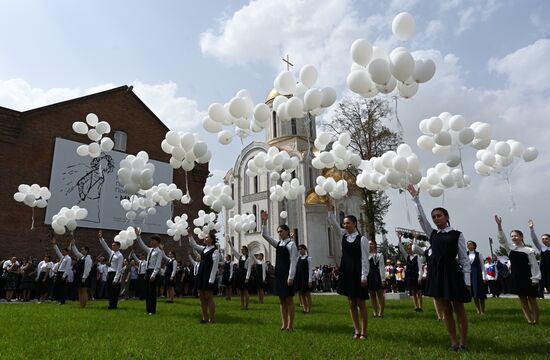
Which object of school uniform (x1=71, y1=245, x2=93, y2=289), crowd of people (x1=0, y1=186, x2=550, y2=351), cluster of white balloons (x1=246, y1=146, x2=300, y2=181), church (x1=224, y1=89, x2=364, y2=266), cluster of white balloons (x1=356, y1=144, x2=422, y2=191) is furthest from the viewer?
church (x1=224, y1=89, x2=364, y2=266)

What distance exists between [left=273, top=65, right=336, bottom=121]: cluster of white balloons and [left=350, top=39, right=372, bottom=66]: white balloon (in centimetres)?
119

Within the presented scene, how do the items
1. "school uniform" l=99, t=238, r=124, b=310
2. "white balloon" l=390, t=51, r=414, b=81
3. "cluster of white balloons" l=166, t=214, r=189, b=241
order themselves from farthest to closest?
"cluster of white balloons" l=166, t=214, r=189, b=241
"school uniform" l=99, t=238, r=124, b=310
"white balloon" l=390, t=51, r=414, b=81

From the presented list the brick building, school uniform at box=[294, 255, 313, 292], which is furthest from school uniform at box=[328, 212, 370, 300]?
the brick building

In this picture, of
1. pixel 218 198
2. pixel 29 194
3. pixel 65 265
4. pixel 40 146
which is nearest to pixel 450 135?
pixel 218 198

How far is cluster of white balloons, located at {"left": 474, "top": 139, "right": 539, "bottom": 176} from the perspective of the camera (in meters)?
10.4

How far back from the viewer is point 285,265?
8.35 metres

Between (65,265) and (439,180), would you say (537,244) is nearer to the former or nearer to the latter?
(439,180)

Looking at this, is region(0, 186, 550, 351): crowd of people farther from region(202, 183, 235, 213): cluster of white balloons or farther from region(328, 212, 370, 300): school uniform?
region(202, 183, 235, 213): cluster of white balloons

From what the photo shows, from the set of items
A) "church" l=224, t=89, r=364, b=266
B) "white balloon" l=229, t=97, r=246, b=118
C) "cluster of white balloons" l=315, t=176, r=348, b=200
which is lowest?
"cluster of white balloons" l=315, t=176, r=348, b=200

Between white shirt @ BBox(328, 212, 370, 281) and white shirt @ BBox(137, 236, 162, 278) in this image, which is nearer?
white shirt @ BBox(328, 212, 370, 281)

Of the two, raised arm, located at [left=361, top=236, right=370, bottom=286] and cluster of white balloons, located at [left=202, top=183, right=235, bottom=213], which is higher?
cluster of white balloons, located at [left=202, top=183, right=235, bottom=213]

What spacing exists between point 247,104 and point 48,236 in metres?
18.3

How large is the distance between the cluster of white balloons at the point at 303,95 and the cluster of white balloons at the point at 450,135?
2689 millimetres

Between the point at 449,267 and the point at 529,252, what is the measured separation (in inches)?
146
